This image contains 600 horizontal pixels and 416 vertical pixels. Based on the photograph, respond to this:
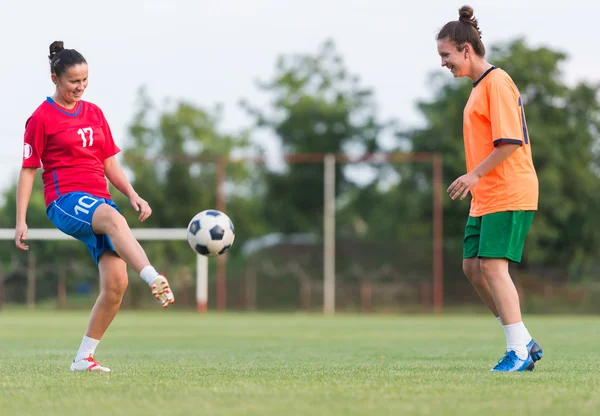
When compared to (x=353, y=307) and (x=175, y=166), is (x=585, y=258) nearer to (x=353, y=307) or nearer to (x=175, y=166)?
(x=353, y=307)

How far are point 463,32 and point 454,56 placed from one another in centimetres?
15

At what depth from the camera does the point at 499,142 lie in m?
5.56

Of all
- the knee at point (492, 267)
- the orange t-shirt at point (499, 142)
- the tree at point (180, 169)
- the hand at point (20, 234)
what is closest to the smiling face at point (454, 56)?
the orange t-shirt at point (499, 142)

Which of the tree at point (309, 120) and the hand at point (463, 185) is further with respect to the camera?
the tree at point (309, 120)

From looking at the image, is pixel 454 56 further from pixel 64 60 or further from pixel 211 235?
pixel 64 60

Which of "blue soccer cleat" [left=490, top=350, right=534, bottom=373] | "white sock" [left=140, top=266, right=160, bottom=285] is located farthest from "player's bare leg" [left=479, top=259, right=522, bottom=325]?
"white sock" [left=140, top=266, right=160, bottom=285]

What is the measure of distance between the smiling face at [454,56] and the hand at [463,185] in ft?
2.30

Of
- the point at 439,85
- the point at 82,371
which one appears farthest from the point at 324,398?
the point at 439,85

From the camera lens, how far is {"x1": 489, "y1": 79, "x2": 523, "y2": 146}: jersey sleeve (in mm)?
5562

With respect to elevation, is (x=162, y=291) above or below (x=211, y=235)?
below

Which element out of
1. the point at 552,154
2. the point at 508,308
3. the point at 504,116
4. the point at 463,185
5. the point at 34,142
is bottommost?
the point at 508,308


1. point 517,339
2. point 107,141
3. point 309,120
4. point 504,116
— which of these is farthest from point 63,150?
point 309,120

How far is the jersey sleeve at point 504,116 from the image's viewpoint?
5562mm

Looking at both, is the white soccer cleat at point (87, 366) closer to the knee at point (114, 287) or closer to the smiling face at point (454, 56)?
the knee at point (114, 287)
